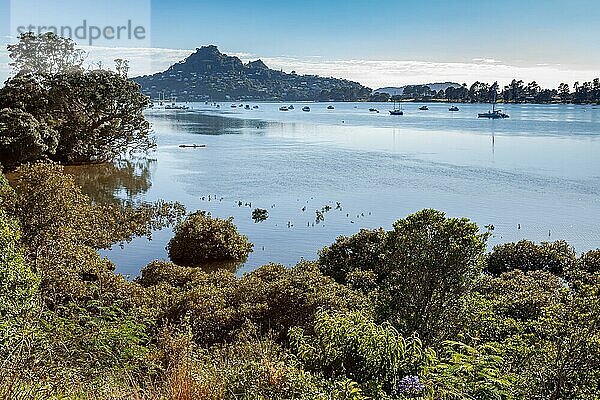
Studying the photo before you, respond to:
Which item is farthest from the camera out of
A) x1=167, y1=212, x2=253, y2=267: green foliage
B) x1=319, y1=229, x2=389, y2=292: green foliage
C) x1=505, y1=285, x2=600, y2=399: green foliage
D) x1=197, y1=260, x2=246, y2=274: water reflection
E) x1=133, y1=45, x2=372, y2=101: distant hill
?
x1=133, y1=45, x2=372, y2=101: distant hill

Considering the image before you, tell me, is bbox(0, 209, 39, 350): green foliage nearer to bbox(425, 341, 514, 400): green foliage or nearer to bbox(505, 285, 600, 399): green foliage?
bbox(425, 341, 514, 400): green foliage

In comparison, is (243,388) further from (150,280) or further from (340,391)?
(150,280)

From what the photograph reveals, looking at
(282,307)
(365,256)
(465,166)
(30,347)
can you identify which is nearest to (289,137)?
(465,166)

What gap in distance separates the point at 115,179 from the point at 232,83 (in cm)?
13064

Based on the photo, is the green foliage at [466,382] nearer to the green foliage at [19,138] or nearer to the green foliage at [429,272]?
the green foliage at [429,272]

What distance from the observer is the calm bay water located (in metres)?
15.8

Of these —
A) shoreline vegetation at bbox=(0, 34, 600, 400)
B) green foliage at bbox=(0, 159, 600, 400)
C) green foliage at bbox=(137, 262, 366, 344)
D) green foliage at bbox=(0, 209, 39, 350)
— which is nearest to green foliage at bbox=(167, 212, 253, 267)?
shoreline vegetation at bbox=(0, 34, 600, 400)

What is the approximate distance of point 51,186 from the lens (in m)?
8.09

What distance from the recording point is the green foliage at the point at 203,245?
13.4 meters

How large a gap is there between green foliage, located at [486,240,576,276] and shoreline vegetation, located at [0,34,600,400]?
1.0 inches

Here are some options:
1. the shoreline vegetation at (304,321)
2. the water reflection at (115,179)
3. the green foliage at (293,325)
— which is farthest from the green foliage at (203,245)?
the water reflection at (115,179)

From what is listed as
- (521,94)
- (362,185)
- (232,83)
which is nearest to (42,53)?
(362,185)

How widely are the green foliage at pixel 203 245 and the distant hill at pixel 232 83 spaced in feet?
436

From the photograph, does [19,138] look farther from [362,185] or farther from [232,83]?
[232,83]
